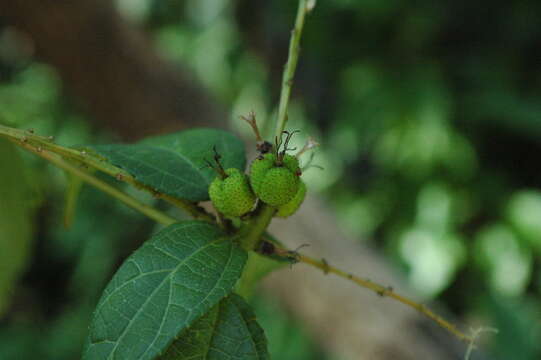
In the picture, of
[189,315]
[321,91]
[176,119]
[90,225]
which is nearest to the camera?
[189,315]

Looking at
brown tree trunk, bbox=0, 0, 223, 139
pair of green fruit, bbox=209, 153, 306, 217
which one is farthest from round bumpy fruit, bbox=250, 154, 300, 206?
brown tree trunk, bbox=0, 0, 223, 139

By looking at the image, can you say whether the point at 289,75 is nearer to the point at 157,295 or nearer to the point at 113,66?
the point at 157,295

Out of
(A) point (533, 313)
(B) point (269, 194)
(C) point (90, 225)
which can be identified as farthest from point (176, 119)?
→ (B) point (269, 194)

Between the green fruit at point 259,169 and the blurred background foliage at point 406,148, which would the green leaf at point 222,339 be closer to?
the green fruit at point 259,169

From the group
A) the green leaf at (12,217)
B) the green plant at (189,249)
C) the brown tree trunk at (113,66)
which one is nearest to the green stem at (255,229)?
the green plant at (189,249)

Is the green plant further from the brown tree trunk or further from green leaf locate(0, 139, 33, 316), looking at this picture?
the brown tree trunk

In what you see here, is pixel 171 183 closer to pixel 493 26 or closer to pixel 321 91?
pixel 493 26

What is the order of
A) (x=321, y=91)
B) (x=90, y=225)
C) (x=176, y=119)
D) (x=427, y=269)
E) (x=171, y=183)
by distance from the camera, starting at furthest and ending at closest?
(x=321, y=91), (x=90, y=225), (x=427, y=269), (x=176, y=119), (x=171, y=183)
